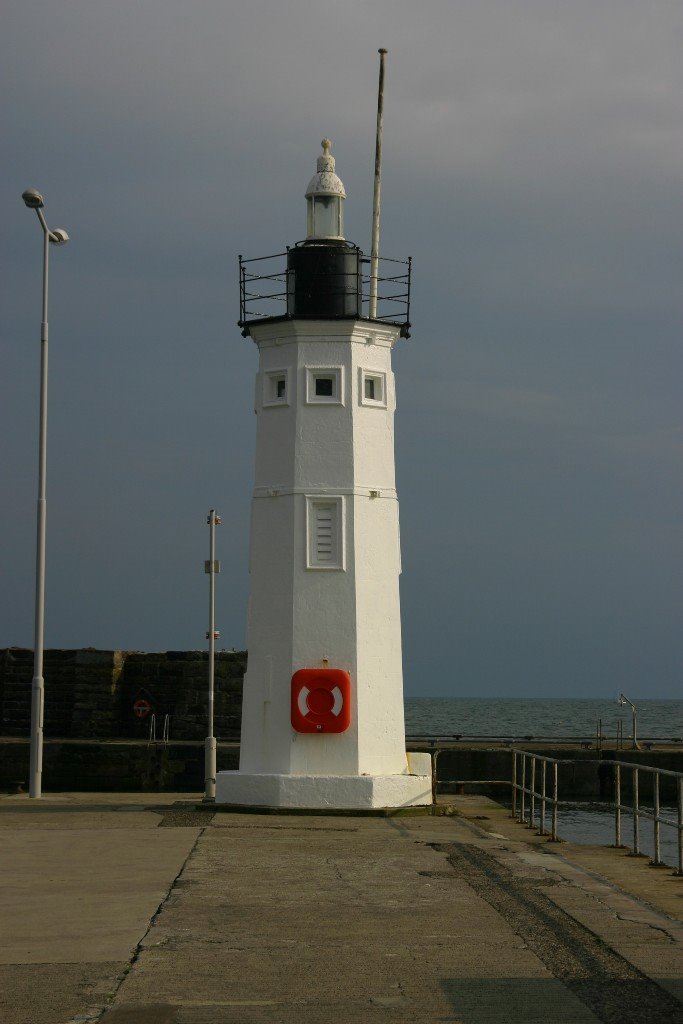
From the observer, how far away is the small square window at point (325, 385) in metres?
17.5

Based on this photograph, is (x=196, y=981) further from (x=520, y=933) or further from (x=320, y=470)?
(x=320, y=470)

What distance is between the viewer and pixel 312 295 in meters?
17.8

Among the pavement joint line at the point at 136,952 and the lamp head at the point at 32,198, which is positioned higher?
the lamp head at the point at 32,198

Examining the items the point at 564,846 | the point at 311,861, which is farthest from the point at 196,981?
the point at 564,846

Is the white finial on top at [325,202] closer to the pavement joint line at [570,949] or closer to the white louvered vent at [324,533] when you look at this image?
the white louvered vent at [324,533]

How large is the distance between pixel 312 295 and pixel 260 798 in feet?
21.5

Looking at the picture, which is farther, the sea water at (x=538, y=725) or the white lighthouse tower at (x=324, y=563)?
the sea water at (x=538, y=725)

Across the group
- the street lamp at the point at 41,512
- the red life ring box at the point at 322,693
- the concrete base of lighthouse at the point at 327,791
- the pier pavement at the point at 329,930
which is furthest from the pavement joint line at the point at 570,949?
the street lamp at the point at 41,512

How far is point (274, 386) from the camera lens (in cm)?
1788

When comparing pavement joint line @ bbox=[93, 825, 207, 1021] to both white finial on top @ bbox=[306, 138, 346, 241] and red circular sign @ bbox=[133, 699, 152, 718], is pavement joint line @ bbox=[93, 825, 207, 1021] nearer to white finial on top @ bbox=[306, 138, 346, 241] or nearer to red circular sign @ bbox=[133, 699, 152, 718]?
white finial on top @ bbox=[306, 138, 346, 241]

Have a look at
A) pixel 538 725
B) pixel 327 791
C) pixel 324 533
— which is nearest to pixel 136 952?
pixel 327 791

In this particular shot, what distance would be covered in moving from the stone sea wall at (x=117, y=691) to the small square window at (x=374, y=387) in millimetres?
17390

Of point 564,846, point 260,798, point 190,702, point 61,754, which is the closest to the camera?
point 564,846

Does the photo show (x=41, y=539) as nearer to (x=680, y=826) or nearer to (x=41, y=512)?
(x=41, y=512)
